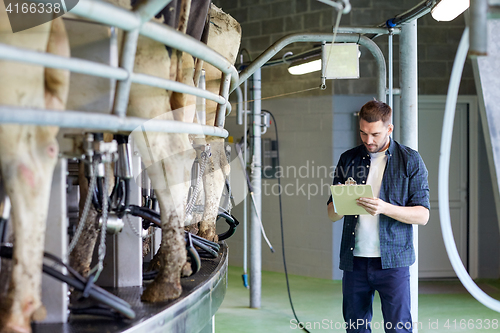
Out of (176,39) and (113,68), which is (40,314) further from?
(176,39)

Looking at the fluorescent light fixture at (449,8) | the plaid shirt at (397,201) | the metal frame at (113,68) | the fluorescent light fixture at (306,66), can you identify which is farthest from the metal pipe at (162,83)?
the fluorescent light fixture at (306,66)

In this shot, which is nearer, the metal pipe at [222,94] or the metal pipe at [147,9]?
the metal pipe at [147,9]

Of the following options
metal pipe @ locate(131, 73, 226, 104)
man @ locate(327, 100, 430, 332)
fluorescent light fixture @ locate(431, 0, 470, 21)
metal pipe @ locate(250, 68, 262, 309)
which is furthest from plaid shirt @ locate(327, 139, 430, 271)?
metal pipe @ locate(250, 68, 262, 309)

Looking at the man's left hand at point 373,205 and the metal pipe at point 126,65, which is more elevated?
the metal pipe at point 126,65

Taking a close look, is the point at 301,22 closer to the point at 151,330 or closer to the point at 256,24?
the point at 256,24

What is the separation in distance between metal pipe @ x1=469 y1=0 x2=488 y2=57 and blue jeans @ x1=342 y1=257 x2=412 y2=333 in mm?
1374

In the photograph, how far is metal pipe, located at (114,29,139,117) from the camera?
3.08ft

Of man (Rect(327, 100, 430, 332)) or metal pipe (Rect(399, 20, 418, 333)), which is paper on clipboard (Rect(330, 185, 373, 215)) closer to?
man (Rect(327, 100, 430, 332))

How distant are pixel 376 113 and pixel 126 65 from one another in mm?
1425

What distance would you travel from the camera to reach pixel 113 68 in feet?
2.96

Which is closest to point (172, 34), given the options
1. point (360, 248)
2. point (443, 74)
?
point (360, 248)

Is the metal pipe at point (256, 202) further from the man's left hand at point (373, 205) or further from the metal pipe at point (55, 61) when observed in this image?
the metal pipe at point (55, 61)

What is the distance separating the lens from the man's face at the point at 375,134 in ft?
7.03

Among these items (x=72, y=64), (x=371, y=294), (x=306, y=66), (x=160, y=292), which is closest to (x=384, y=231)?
(x=371, y=294)
